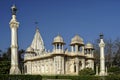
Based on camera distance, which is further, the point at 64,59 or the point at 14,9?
the point at 64,59

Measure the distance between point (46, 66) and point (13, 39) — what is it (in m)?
29.2

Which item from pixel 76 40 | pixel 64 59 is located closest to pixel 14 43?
pixel 64 59

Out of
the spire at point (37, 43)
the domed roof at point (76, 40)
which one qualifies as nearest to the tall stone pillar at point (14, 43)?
the domed roof at point (76, 40)

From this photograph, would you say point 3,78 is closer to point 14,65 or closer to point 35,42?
point 14,65

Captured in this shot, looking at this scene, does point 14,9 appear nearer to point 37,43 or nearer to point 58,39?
point 58,39

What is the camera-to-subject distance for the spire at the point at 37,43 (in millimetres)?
77975

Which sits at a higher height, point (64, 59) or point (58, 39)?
point (58, 39)

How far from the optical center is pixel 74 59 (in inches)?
2371

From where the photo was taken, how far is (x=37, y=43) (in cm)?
7881

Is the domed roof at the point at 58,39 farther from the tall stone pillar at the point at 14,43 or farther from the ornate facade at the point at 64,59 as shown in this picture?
the tall stone pillar at the point at 14,43

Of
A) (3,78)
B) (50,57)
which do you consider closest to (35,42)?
(50,57)

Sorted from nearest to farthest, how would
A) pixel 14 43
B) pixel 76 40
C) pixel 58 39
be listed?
pixel 14 43
pixel 58 39
pixel 76 40

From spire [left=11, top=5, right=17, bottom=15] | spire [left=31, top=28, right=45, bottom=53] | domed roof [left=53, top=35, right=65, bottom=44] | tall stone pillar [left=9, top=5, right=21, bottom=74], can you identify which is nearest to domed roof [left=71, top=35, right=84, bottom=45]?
domed roof [left=53, top=35, right=65, bottom=44]

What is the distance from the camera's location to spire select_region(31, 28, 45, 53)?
7797 cm
